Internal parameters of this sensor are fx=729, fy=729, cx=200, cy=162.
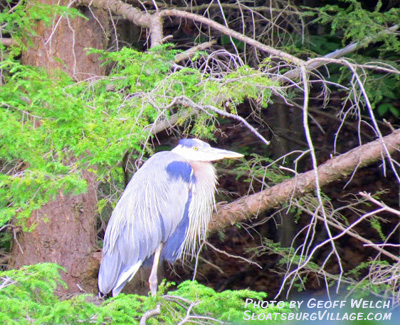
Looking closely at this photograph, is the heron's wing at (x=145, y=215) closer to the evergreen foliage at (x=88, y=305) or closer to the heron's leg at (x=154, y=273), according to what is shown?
the heron's leg at (x=154, y=273)

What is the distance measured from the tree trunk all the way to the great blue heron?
0.24m

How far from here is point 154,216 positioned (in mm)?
5039

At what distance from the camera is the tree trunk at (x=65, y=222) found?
507 centimetres

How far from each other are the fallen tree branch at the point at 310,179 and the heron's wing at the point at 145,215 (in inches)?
15.8

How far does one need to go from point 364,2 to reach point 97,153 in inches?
144

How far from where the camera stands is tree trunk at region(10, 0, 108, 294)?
5070mm

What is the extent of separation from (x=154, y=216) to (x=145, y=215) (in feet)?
0.21

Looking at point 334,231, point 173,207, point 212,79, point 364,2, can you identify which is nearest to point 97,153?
point 212,79

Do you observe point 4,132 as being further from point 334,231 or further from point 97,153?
point 334,231

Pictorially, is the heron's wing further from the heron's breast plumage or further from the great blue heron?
the heron's breast plumage

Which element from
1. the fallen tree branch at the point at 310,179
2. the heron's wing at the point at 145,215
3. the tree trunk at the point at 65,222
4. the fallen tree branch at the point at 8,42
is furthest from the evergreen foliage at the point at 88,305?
the fallen tree branch at the point at 8,42

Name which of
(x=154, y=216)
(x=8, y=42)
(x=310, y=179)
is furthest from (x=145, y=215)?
(x=8, y=42)

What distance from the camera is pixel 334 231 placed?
7.57 meters

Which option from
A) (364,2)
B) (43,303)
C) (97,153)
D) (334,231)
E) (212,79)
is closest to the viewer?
(43,303)
